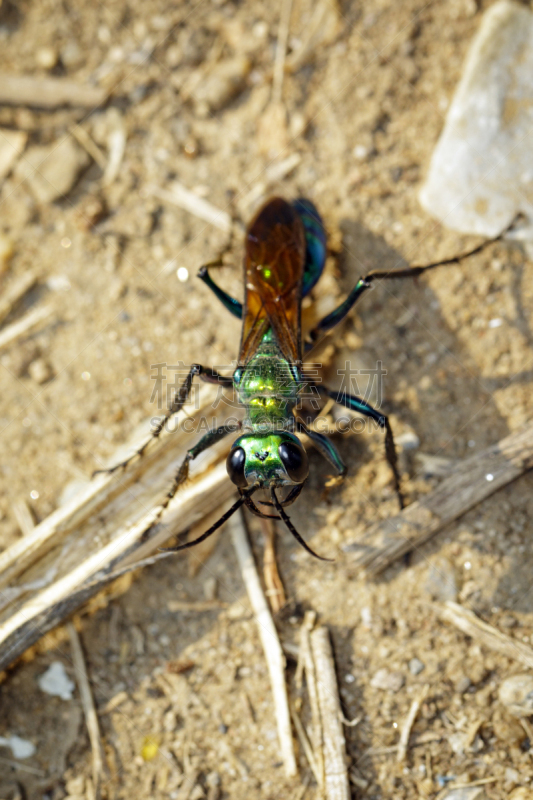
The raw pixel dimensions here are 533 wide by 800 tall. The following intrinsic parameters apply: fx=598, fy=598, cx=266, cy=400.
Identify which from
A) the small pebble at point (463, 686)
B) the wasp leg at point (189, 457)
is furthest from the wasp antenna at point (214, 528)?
the small pebble at point (463, 686)

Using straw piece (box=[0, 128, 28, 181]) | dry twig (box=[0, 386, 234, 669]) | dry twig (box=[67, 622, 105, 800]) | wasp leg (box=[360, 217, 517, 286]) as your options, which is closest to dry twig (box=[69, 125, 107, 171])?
straw piece (box=[0, 128, 28, 181])

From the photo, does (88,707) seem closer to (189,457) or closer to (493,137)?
(189,457)

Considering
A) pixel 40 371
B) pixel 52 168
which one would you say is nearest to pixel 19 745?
pixel 40 371

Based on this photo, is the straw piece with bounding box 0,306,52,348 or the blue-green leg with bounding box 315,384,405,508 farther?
the straw piece with bounding box 0,306,52,348

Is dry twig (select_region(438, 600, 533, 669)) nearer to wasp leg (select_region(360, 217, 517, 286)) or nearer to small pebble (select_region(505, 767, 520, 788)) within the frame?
small pebble (select_region(505, 767, 520, 788))

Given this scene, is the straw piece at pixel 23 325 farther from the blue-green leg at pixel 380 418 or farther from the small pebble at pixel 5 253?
the blue-green leg at pixel 380 418

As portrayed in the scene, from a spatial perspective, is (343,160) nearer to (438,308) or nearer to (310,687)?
(438,308)
